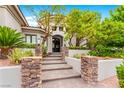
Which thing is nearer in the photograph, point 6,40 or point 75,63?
point 6,40

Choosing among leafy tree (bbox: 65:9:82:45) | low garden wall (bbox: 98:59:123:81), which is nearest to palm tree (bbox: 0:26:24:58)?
low garden wall (bbox: 98:59:123:81)

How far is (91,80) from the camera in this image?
729 cm

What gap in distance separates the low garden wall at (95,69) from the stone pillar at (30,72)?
2.29 metres

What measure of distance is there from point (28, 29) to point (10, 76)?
6581mm

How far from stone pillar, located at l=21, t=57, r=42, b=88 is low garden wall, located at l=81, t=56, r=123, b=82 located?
2.29m

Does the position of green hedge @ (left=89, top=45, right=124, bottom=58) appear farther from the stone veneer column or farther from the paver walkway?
the stone veneer column

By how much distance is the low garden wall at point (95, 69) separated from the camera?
23.9 feet

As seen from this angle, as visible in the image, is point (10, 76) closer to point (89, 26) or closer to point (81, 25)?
point (81, 25)

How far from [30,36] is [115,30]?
5.36 metres

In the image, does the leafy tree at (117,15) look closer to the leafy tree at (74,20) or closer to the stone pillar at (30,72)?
the leafy tree at (74,20)

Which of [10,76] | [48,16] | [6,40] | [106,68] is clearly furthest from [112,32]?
[10,76]

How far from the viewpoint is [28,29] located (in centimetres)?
1212

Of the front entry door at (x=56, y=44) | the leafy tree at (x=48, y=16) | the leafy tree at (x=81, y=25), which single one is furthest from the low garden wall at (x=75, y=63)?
the front entry door at (x=56, y=44)
